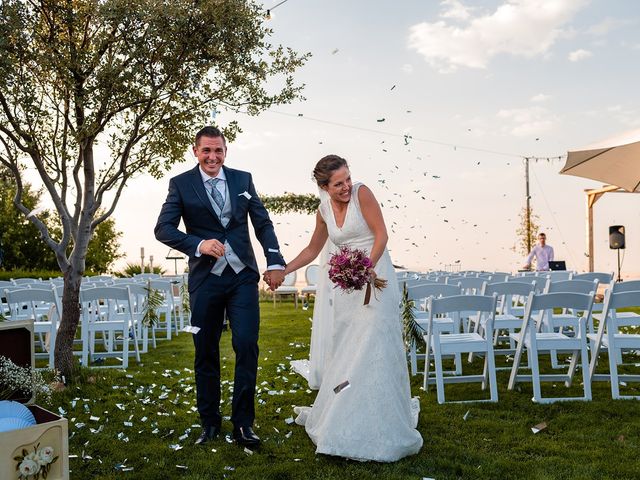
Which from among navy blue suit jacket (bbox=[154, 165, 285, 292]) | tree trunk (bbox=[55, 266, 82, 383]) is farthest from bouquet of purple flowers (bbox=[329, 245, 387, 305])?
tree trunk (bbox=[55, 266, 82, 383])

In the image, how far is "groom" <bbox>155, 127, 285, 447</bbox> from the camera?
4219 millimetres

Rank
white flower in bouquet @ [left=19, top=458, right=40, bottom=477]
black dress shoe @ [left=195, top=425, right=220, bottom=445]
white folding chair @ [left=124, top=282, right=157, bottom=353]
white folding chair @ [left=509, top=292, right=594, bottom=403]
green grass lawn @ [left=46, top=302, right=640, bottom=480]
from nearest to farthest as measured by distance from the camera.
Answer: white flower in bouquet @ [left=19, top=458, right=40, bottom=477]
green grass lawn @ [left=46, top=302, right=640, bottom=480]
black dress shoe @ [left=195, top=425, right=220, bottom=445]
white folding chair @ [left=509, top=292, right=594, bottom=403]
white folding chair @ [left=124, top=282, right=157, bottom=353]

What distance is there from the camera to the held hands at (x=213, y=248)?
12.8 feet

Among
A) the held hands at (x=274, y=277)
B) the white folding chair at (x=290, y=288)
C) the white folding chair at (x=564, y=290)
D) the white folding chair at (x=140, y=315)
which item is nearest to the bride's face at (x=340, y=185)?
the held hands at (x=274, y=277)

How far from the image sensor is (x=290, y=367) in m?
7.61

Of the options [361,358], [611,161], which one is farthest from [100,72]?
[611,161]

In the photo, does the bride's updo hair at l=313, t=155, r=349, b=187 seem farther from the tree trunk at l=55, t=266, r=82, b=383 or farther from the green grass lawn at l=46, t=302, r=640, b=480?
the tree trunk at l=55, t=266, r=82, b=383

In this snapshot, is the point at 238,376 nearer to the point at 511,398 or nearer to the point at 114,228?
the point at 511,398

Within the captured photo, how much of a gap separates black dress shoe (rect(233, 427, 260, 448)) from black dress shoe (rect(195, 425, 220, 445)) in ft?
0.80

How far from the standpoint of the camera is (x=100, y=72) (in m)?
6.74

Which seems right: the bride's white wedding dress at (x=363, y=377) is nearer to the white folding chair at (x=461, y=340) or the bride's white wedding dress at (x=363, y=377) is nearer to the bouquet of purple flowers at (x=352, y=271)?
the bouquet of purple flowers at (x=352, y=271)

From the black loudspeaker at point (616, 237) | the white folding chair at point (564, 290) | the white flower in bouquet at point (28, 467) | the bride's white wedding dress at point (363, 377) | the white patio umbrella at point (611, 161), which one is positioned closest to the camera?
the white flower in bouquet at point (28, 467)

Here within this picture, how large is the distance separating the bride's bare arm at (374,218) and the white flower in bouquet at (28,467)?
2.29 metres

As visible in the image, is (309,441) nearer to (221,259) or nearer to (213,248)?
(221,259)
